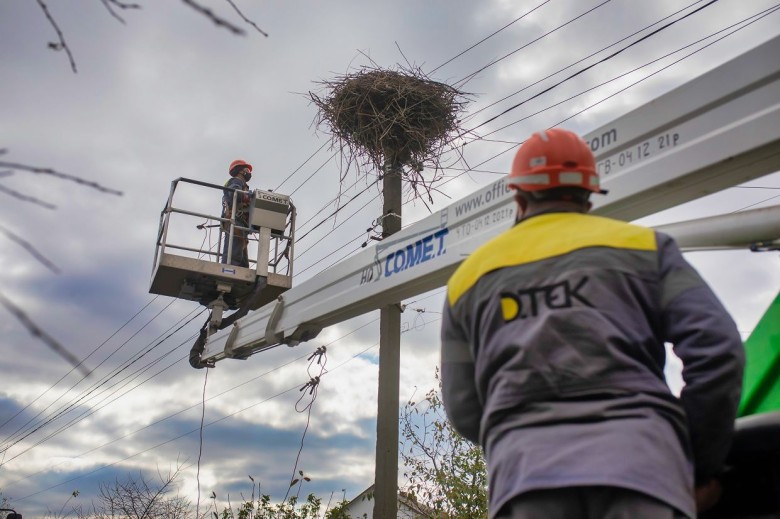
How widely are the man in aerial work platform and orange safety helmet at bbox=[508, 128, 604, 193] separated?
7.48 metres

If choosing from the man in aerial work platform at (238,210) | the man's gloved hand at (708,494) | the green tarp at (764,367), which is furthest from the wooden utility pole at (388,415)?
the man's gloved hand at (708,494)

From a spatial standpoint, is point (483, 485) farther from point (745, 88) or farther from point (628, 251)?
point (628, 251)

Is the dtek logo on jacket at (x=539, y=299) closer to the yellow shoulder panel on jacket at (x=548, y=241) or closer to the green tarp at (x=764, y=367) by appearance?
the yellow shoulder panel on jacket at (x=548, y=241)

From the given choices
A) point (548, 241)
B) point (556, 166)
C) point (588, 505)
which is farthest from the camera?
point (556, 166)

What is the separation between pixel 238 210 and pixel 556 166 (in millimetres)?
8387

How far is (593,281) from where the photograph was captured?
209 cm

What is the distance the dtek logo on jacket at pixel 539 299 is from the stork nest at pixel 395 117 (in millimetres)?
6197

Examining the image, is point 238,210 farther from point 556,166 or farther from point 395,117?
point 556,166

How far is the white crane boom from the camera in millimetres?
3273

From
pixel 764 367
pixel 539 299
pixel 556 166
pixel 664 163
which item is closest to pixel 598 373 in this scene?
pixel 539 299

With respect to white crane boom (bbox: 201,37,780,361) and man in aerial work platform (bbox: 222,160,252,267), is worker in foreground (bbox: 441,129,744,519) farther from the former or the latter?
man in aerial work platform (bbox: 222,160,252,267)

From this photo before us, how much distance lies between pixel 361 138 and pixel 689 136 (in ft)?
17.6

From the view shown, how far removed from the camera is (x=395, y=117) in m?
8.32

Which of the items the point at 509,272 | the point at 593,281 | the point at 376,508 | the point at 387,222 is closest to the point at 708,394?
the point at 593,281
